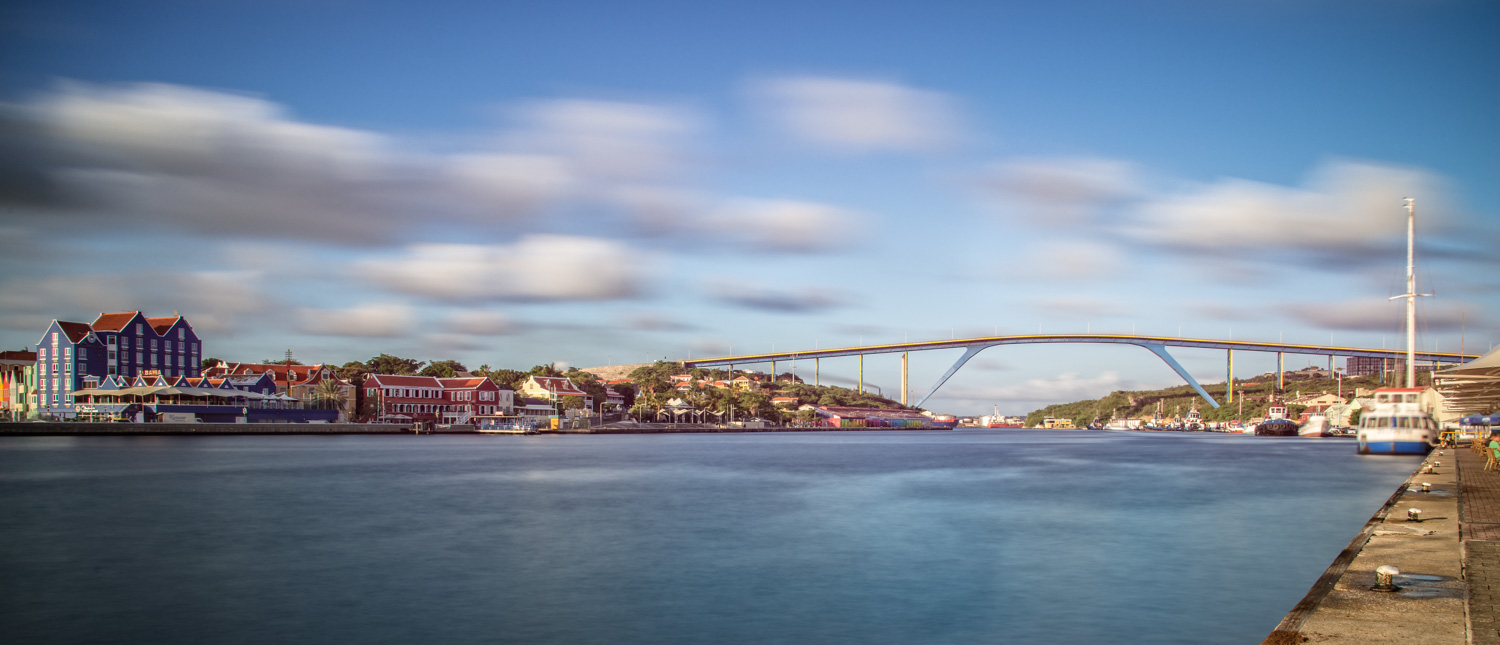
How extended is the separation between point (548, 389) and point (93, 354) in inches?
2039

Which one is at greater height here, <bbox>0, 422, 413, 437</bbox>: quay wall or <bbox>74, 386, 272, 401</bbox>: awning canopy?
<bbox>74, 386, 272, 401</bbox>: awning canopy

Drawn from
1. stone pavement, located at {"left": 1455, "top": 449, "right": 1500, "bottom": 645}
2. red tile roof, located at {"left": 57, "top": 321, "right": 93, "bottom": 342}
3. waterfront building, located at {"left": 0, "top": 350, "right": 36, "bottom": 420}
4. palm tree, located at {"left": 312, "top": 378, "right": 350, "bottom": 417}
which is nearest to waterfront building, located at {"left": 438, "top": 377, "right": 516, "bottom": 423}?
palm tree, located at {"left": 312, "top": 378, "right": 350, "bottom": 417}

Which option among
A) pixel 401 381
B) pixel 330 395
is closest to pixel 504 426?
pixel 401 381

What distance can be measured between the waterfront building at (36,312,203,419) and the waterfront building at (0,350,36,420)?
11.8 feet

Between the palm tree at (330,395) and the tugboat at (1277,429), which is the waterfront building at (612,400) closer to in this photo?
the palm tree at (330,395)

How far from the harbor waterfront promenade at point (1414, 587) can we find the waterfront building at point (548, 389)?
380 ft

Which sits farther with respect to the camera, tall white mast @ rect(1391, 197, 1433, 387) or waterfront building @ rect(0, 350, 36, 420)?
waterfront building @ rect(0, 350, 36, 420)

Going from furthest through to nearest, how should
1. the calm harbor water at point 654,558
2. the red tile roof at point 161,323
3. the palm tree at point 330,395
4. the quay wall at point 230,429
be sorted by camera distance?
the palm tree at point 330,395, the red tile roof at point 161,323, the quay wall at point 230,429, the calm harbor water at point 654,558

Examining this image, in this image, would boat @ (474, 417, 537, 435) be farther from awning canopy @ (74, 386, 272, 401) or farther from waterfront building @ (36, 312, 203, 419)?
waterfront building @ (36, 312, 203, 419)

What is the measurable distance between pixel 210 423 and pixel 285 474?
184 ft

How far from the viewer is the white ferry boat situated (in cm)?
5072

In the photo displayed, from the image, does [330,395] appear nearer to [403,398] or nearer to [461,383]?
[403,398]

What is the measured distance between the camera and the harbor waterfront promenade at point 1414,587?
29.0ft

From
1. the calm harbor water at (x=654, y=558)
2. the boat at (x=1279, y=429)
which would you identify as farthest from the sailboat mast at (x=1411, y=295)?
the boat at (x=1279, y=429)
